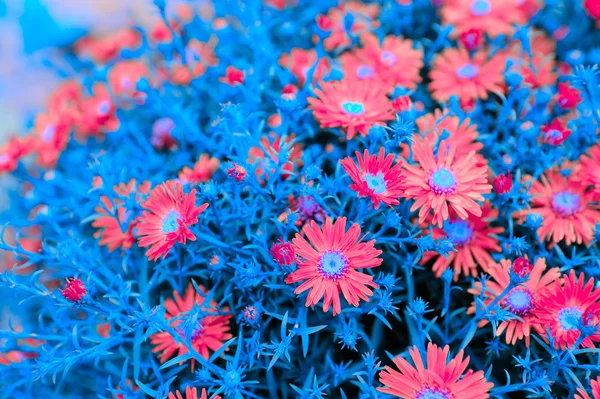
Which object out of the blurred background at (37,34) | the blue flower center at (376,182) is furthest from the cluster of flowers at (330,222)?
the blurred background at (37,34)

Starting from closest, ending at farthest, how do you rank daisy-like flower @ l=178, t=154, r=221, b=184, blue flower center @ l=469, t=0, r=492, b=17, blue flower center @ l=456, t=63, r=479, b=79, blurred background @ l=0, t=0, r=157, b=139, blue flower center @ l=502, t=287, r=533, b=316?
blue flower center @ l=502, t=287, r=533, b=316, daisy-like flower @ l=178, t=154, r=221, b=184, blue flower center @ l=456, t=63, r=479, b=79, blue flower center @ l=469, t=0, r=492, b=17, blurred background @ l=0, t=0, r=157, b=139

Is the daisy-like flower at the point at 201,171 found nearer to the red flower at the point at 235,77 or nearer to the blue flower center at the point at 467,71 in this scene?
the red flower at the point at 235,77

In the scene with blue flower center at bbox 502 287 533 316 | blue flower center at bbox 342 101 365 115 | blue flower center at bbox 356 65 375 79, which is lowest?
blue flower center at bbox 502 287 533 316

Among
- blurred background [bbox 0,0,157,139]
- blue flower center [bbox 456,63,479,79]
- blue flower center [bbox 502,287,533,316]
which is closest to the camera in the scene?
blue flower center [bbox 502,287,533,316]

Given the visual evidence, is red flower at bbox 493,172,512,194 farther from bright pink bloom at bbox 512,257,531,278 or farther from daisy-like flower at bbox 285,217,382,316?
daisy-like flower at bbox 285,217,382,316

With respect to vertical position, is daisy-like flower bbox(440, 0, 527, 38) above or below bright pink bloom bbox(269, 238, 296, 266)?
above

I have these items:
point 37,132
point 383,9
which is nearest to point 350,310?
point 383,9

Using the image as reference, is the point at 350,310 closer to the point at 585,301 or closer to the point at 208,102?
the point at 585,301

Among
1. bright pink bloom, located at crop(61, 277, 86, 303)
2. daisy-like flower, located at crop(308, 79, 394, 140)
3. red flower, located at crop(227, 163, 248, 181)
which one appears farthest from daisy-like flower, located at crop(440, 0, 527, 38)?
bright pink bloom, located at crop(61, 277, 86, 303)
